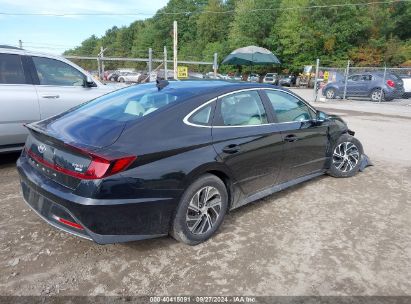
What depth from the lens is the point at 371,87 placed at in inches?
750

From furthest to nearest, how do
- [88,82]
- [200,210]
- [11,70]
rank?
[88,82]
[11,70]
[200,210]

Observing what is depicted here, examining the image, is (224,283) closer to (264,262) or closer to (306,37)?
(264,262)

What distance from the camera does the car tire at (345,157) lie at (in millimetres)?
5203

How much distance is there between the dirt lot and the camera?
9.02ft

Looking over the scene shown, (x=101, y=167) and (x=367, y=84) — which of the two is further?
(x=367, y=84)

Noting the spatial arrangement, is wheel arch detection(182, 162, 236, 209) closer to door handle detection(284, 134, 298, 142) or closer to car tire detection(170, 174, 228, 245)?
car tire detection(170, 174, 228, 245)

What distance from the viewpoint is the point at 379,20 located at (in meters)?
44.7

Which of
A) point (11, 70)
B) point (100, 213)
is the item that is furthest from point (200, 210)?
point (11, 70)

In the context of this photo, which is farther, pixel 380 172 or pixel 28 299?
pixel 380 172

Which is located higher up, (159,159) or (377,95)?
(159,159)

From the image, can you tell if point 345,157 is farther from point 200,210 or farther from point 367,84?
point 367,84

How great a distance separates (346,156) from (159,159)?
345 cm

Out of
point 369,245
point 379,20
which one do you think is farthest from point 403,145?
point 379,20

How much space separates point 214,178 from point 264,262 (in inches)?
33.3
